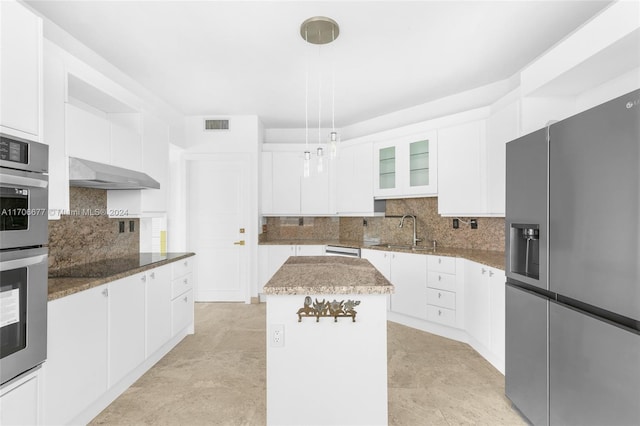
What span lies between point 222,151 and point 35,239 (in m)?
3.25

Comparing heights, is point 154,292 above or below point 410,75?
below

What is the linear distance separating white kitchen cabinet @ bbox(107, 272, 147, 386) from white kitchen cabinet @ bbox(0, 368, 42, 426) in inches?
23.4

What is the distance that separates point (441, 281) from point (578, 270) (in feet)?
6.10

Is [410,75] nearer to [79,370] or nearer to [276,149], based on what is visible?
[276,149]

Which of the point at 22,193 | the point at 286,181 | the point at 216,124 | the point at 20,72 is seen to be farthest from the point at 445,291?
the point at 216,124

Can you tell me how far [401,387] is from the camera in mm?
2332

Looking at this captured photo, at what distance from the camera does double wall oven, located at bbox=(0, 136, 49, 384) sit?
1312 mm

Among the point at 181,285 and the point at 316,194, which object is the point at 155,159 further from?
the point at 316,194

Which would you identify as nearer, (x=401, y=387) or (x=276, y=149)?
(x=401, y=387)

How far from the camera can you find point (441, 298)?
3.29 meters

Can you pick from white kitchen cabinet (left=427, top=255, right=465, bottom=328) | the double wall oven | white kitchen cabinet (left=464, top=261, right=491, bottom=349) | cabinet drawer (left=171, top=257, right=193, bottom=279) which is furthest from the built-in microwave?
white kitchen cabinet (left=427, top=255, right=465, bottom=328)

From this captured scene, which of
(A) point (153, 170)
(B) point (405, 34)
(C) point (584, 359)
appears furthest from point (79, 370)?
(B) point (405, 34)

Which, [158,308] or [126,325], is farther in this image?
[158,308]

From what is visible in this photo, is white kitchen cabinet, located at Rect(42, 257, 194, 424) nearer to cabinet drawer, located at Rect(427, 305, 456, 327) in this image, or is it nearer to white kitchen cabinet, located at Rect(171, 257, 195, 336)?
white kitchen cabinet, located at Rect(171, 257, 195, 336)
